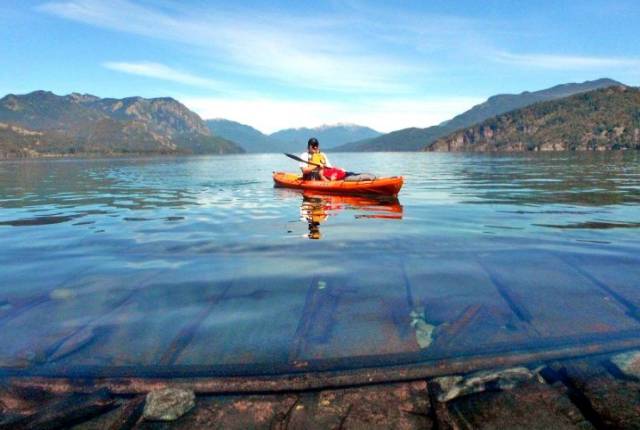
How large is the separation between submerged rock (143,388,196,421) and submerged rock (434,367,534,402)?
2.30m

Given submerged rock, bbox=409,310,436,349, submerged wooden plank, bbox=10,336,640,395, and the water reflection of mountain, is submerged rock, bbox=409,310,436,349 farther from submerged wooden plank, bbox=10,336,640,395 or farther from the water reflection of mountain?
the water reflection of mountain

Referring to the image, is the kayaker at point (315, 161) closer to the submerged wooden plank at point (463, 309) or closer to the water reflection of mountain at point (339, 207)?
the water reflection of mountain at point (339, 207)

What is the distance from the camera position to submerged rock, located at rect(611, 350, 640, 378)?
425 centimetres

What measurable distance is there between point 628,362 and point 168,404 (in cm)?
458

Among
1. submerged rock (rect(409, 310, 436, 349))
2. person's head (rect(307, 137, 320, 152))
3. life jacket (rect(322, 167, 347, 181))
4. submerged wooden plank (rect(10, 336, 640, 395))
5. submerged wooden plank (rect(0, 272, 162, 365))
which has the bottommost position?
submerged wooden plank (rect(0, 272, 162, 365))

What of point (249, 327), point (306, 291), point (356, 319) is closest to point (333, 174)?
point (306, 291)

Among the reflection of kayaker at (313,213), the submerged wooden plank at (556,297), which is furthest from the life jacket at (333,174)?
the submerged wooden plank at (556,297)

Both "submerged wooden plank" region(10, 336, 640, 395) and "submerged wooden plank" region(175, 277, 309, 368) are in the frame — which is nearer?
"submerged wooden plank" region(10, 336, 640, 395)

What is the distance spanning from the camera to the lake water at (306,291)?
5090 mm

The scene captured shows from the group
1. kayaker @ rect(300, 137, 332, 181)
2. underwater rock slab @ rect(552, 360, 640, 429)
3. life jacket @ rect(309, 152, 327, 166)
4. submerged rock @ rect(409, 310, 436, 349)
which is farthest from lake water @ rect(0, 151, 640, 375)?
life jacket @ rect(309, 152, 327, 166)

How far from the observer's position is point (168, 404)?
384 cm

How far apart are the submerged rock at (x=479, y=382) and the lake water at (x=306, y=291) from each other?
0.57 m

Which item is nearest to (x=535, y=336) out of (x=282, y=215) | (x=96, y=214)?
(x=282, y=215)

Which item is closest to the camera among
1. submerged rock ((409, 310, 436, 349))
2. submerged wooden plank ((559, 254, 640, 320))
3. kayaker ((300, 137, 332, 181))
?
submerged rock ((409, 310, 436, 349))
